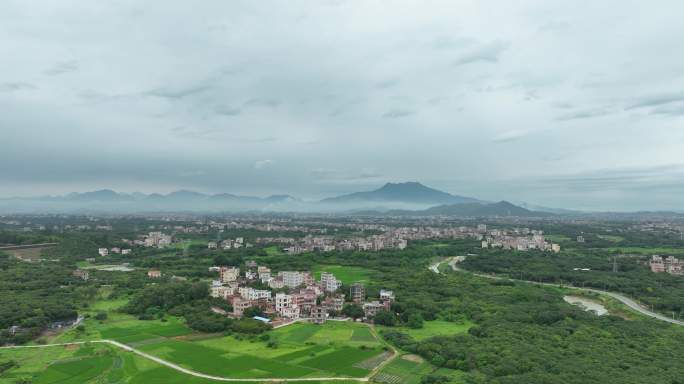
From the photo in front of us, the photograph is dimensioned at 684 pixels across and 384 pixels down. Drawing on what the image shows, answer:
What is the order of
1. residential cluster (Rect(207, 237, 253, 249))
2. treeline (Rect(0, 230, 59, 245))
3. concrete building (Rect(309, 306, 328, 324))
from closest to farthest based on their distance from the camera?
1. concrete building (Rect(309, 306, 328, 324))
2. treeline (Rect(0, 230, 59, 245))
3. residential cluster (Rect(207, 237, 253, 249))

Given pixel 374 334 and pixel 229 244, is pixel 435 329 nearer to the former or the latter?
pixel 374 334

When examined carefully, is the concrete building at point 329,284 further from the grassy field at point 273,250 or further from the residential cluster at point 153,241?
the residential cluster at point 153,241

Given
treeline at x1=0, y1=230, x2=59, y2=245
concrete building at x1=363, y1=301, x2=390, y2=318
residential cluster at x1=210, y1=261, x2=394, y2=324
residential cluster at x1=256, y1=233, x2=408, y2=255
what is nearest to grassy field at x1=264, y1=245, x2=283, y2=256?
residential cluster at x1=256, y1=233, x2=408, y2=255

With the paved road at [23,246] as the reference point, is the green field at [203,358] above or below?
below

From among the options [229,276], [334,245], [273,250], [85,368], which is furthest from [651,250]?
[85,368]

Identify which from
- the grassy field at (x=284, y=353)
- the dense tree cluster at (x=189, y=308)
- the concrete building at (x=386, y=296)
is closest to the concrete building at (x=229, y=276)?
the dense tree cluster at (x=189, y=308)

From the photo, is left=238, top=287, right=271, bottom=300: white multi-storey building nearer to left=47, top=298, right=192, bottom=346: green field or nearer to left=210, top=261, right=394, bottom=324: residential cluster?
left=210, top=261, right=394, bottom=324: residential cluster
